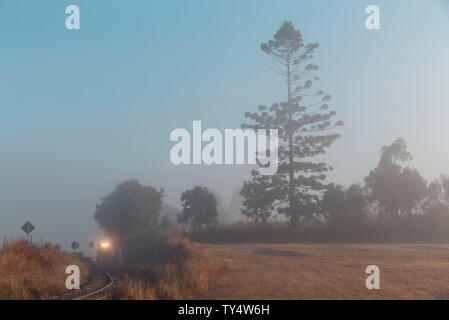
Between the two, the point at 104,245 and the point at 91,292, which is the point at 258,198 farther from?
the point at 91,292

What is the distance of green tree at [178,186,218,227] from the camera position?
62188 mm

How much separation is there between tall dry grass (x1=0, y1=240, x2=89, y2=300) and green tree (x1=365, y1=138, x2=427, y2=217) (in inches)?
1379

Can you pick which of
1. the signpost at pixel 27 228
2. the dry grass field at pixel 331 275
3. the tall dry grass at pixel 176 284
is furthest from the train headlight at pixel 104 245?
the tall dry grass at pixel 176 284

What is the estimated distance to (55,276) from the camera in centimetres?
2050

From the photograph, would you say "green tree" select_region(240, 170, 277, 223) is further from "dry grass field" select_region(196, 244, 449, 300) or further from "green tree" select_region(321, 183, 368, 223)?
"dry grass field" select_region(196, 244, 449, 300)

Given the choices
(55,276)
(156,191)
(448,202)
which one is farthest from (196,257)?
(156,191)

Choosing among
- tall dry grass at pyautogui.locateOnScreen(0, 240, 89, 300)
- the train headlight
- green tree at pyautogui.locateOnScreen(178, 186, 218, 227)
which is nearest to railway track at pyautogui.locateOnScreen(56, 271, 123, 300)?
tall dry grass at pyautogui.locateOnScreen(0, 240, 89, 300)

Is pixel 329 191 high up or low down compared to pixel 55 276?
up

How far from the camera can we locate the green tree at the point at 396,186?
48.2 m

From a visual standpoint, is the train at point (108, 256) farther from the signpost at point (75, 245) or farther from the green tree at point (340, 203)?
the green tree at point (340, 203)

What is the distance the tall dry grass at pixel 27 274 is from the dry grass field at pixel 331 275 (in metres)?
6.36

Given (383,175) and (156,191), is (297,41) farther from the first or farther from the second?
(156,191)

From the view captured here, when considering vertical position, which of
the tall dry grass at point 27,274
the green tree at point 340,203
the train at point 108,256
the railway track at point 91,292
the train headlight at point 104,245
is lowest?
the train at point 108,256
